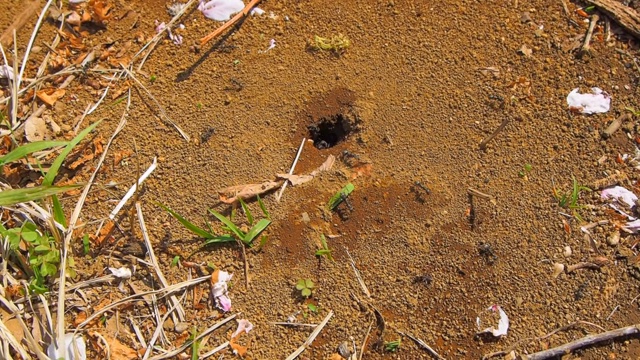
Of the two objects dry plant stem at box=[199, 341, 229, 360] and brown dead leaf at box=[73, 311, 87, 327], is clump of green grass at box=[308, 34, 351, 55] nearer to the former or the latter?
dry plant stem at box=[199, 341, 229, 360]

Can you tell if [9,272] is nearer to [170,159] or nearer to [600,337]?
[170,159]

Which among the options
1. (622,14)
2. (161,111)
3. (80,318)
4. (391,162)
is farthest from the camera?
(622,14)

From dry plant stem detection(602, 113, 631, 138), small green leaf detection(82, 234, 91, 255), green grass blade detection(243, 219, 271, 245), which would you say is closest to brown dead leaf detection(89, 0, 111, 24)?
small green leaf detection(82, 234, 91, 255)

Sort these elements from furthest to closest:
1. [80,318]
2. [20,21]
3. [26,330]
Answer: [20,21] → [80,318] → [26,330]

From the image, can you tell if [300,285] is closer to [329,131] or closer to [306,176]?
[306,176]

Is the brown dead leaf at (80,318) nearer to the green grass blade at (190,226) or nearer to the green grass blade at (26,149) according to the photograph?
the green grass blade at (190,226)

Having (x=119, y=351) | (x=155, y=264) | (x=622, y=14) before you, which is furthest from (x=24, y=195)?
(x=622, y=14)
